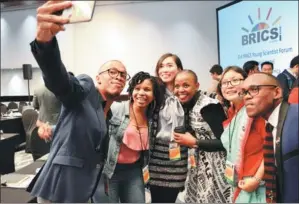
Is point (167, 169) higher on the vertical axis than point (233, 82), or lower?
lower

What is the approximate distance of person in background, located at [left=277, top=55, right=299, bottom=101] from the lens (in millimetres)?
606

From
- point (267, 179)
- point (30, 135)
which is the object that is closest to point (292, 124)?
point (267, 179)

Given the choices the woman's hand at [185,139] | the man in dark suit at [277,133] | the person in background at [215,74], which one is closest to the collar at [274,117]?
the man in dark suit at [277,133]

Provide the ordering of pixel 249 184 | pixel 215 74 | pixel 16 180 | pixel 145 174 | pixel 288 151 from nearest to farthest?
pixel 288 151, pixel 249 184, pixel 215 74, pixel 145 174, pixel 16 180

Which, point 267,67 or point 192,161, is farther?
point 192,161

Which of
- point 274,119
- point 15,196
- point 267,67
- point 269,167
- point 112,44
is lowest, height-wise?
point 15,196

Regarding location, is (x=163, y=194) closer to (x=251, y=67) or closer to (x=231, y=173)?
(x=231, y=173)

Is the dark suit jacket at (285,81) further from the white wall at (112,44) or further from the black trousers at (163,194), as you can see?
the black trousers at (163,194)

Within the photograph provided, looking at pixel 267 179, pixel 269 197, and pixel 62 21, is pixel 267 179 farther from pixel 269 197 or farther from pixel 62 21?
pixel 62 21

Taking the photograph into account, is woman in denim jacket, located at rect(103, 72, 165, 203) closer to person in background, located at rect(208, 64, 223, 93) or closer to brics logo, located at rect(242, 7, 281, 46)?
person in background, located at rect(208, 64, 223, 93)

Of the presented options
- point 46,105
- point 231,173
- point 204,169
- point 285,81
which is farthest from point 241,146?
point 46,105

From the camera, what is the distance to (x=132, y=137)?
3.02 feet

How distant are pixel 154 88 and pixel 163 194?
0.42m

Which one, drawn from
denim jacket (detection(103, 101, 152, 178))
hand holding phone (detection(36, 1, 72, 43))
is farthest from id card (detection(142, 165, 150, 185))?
hand holding phone (detection(36, 1, 72, 43))
